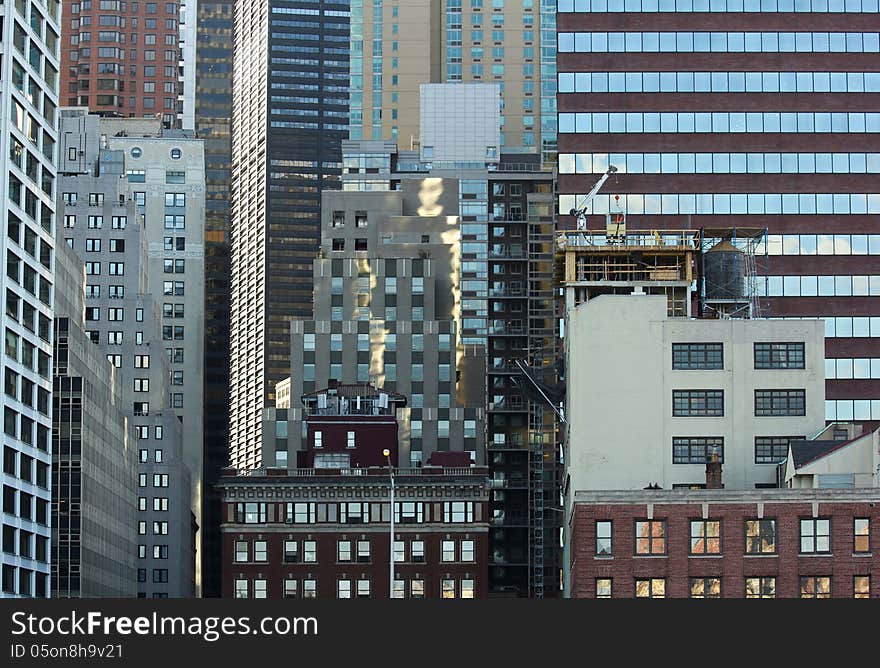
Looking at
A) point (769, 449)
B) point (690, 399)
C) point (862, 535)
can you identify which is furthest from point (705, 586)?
point (690, 399)

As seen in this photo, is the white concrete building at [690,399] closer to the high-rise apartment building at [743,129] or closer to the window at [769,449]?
the window at [769,449]

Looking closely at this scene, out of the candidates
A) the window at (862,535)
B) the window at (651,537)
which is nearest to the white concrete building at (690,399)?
the window at (651,537)

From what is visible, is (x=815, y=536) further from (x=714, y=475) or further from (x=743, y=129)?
(x=743, y=129)

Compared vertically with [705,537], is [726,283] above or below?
above

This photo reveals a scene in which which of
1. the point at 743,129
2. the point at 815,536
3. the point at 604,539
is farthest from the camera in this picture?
the point at 743,129

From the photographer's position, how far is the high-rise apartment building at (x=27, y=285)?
140125 mm

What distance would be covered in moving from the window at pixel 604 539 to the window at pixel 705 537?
5445 mm

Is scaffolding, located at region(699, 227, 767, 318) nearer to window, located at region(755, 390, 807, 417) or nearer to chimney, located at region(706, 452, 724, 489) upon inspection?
window, located at region(755, 390, 807, 417)

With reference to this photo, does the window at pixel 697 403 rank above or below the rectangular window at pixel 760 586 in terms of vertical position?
above

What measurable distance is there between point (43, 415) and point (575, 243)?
4680cm

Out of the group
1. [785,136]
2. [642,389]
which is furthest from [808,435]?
[785,136]

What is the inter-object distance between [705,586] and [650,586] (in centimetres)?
355

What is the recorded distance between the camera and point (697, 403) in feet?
470

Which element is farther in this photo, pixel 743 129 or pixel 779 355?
pixel 743 129
